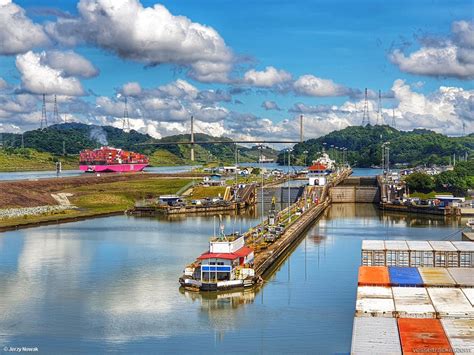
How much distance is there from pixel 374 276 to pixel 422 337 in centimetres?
1084

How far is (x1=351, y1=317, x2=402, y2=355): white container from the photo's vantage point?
2214 cm

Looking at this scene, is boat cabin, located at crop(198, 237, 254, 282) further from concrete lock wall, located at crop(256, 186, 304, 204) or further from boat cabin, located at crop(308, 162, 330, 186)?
boat cabin, located at crop(308, 162, 330, 186)

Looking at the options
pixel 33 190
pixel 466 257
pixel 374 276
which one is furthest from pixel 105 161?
pixel 374 276

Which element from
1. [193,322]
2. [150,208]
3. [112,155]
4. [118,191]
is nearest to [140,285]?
[193,322]

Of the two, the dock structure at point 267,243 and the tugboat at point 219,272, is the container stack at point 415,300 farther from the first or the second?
the dock structure at point 267,243

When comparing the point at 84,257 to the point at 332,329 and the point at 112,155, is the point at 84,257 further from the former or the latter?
the point at 112,155

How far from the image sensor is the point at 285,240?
189 ft

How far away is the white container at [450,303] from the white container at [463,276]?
2.94 feet

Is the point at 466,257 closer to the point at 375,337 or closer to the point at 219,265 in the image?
the point at 219,265

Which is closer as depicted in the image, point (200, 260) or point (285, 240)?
point (200, 260)

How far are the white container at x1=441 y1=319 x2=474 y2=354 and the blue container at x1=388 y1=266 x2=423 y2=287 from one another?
6402 mm

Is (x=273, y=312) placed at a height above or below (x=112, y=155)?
below

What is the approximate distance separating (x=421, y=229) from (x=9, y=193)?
50921mm

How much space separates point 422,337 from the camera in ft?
77.7
